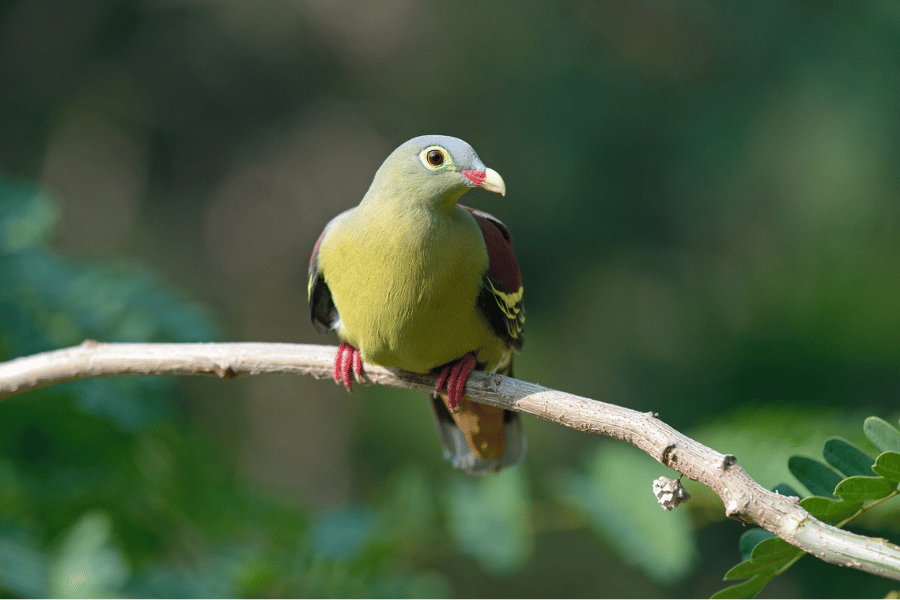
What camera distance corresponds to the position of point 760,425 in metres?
3.88

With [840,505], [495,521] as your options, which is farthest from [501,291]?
[840,505]

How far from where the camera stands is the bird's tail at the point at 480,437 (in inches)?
162

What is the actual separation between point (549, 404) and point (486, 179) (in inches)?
39.8

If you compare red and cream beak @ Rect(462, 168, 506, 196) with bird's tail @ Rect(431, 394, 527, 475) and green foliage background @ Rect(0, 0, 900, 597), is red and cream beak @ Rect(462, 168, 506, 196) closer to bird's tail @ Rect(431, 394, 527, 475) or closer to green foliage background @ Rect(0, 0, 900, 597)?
bird's tail @ Rect(431, 394, 527, 475)

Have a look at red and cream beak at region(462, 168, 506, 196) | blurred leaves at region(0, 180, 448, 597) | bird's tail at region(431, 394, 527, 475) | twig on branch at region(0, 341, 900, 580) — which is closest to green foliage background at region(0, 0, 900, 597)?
blurred leaves at region(0, 180, 448, 597)

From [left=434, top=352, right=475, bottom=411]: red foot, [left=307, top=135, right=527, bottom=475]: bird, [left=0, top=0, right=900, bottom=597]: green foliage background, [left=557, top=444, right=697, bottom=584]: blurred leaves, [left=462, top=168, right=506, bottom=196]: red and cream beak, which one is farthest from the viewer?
[left=0, top=0, right=900, bottom=597]: green foliage background

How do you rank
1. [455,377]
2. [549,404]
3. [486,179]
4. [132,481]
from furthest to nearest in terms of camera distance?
[132,481] < [455,377] < [486,179] < [549,404]

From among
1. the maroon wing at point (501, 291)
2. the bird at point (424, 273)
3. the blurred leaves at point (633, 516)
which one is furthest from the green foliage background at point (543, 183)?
the maroon wing at point (501, 291)

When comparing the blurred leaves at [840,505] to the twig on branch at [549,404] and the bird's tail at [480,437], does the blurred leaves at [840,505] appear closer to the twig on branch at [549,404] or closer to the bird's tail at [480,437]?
the twig on branch at [549,404]

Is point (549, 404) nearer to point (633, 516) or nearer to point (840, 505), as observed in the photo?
point (840, 505)

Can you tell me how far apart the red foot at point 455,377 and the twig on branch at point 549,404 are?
0.04m

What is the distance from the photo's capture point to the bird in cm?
329

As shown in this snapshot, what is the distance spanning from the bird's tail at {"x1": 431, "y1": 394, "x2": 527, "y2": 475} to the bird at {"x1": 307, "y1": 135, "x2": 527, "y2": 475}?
50cm

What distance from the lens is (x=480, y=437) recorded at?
423 cm
